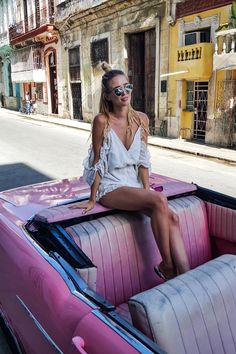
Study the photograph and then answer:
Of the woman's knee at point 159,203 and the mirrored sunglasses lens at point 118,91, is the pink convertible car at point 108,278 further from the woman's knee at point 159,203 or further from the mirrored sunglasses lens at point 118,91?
the mirrored sunglasses lens at point 118,91

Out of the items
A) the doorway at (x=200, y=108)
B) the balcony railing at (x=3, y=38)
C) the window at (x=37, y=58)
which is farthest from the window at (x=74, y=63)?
the balcony railing at (x=3, y=38)

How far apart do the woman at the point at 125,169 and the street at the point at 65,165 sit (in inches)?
168

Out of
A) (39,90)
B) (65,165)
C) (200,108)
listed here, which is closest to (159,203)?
(65,165)

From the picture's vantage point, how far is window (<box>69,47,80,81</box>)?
21227mm

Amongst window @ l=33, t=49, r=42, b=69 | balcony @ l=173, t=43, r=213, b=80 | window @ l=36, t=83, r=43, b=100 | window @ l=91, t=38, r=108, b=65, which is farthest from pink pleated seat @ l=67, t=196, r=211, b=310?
window @ l=33, t=49, r=42, b=69

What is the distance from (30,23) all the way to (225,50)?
19.7 meters

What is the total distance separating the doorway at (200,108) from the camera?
12.9m

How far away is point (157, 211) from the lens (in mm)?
2441

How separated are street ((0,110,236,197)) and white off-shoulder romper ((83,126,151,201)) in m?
4.25

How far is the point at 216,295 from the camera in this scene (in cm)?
174

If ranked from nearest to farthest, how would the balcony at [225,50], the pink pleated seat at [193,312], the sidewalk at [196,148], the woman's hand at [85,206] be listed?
the pink pleated seat at [193,312] → the woman's hand at [85,206] → the sidewalk at [196,148] → the balcony at [225,50]

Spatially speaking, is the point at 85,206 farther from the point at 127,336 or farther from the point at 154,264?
the point at 127,336

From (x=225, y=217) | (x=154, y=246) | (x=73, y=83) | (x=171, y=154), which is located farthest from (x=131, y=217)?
(x=73, y=83)

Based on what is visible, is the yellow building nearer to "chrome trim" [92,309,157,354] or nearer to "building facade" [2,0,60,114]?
"chrome trim" [92,309,157,354]
